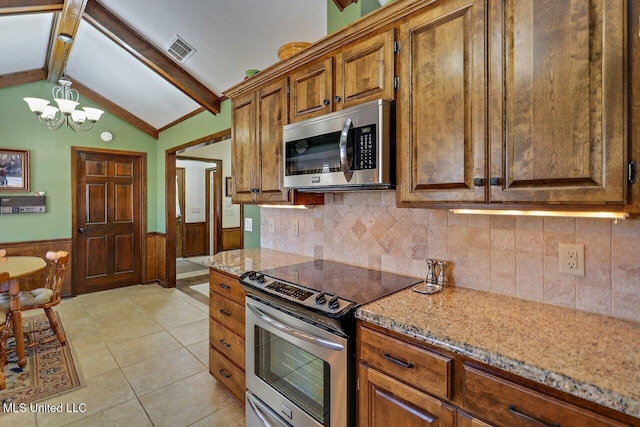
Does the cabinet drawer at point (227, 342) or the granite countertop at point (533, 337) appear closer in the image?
the granite countertop at point (533, 337)

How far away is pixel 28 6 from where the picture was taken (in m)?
2.68

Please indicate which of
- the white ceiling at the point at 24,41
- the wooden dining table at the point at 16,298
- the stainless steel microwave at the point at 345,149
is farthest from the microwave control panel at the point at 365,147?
the white ceiling at the point at 24,41

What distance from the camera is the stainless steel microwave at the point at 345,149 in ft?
4.98

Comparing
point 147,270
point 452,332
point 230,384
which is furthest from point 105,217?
point 452,332

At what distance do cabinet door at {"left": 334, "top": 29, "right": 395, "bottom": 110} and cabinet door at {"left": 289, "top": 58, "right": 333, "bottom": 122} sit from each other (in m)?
0.07

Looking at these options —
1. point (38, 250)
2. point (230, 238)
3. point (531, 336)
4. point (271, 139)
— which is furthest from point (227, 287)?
point (230, 238)

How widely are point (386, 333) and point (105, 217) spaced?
17.0 feet

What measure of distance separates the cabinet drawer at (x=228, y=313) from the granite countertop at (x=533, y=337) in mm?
1028

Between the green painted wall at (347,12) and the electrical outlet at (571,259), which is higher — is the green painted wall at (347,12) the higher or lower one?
the higher one

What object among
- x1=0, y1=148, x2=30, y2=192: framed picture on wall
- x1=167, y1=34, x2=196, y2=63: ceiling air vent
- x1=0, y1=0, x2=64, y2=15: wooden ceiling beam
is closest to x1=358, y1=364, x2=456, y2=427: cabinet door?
x1=167, y1=34, x2=196, y2=63: ceiling air vent

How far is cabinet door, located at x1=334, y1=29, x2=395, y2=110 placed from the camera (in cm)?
155

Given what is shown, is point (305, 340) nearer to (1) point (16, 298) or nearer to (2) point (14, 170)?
(1) point (16, 298)

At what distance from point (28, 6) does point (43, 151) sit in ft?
7.50

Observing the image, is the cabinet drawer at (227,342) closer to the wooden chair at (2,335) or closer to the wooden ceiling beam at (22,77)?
the wooden chair at (2,335)
